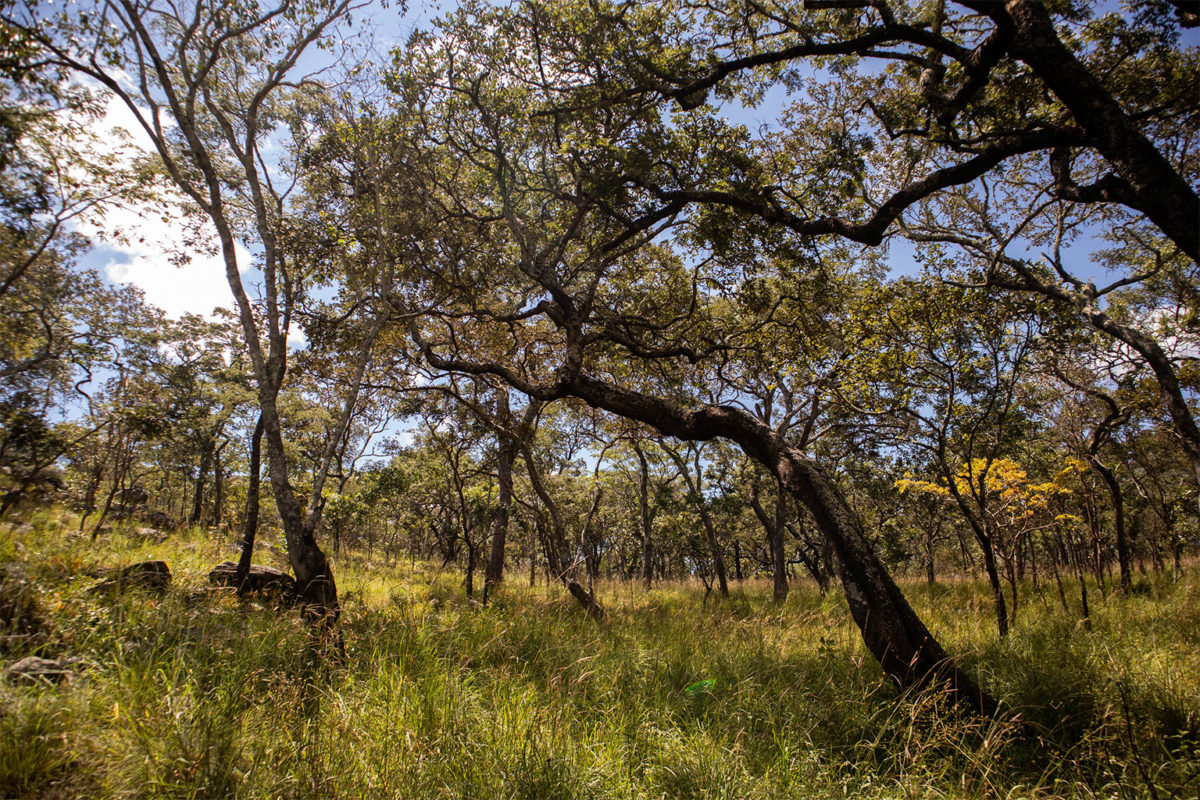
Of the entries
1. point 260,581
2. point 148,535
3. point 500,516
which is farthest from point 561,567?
point 148,535

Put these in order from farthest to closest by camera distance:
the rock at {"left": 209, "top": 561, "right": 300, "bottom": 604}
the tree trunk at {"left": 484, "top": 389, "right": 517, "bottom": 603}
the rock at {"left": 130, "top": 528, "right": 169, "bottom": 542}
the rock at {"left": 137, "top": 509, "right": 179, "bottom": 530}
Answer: the rock at {"left": 137, "top": 509, "right": 179, "bottom": 530} → the tree trunk at {"left": 484, "top": 389, "right": 517, "bottom": 603} → the rock at {"left": 130, "top": 528, "right": 169, "bottom": 542} → the rock at {"left": 209, "top": 561, "right": 300, "bottom": 604}

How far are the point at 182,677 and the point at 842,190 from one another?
851cm

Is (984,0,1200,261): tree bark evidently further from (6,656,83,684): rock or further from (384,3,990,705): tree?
(6,656,83,684): rock

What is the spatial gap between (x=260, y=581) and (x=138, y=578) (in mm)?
2032

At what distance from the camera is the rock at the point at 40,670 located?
2699mm

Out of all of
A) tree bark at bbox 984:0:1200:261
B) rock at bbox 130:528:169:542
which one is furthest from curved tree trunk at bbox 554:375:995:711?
rock at bbox 130:528:169:542

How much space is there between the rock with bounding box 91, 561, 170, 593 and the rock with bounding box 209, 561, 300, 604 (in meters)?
0.76

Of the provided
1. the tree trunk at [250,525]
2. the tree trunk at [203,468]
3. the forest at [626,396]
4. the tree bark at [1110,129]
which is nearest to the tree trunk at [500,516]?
the forest at [626,396]

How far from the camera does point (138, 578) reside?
16.7 ft

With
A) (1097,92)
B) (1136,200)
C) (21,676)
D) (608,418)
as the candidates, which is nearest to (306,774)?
(21,676)

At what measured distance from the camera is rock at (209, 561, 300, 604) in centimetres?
636

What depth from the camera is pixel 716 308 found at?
37.8 feet

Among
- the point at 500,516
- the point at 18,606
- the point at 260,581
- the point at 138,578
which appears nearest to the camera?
the point at 18,606

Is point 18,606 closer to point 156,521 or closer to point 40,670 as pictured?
point 40,670
